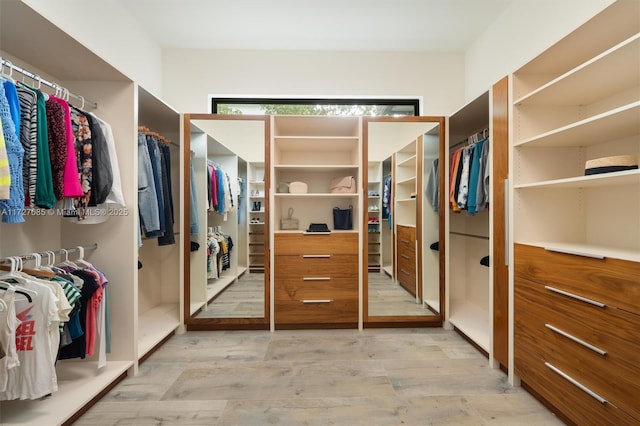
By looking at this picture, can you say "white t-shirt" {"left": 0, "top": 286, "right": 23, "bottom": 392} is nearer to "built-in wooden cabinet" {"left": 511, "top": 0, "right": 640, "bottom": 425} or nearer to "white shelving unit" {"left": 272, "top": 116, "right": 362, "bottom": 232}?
"white shelving unit" {"left": 272, "top": 116, "right": 362, "bottom": 232}

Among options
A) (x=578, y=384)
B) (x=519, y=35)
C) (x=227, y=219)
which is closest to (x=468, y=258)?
(x=578, y=384)

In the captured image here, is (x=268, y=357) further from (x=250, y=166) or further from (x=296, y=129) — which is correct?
(x=296, y=129)

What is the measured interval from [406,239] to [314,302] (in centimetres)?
105

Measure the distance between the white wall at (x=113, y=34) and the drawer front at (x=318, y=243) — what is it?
1.70 metres

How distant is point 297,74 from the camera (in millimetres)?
3174

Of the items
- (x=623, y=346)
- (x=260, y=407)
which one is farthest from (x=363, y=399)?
(x=623, y=346)

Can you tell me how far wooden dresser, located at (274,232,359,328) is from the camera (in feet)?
8.96

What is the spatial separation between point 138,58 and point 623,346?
3873 mm

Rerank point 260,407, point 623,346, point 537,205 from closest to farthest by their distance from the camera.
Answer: point 623,346
point 260,407
point 537,205

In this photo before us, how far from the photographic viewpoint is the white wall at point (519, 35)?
2.03 meters

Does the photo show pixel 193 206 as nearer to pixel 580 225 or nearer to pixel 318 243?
pixel 318 243

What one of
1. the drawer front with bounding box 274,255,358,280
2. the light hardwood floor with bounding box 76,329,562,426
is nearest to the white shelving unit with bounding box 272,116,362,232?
the drawer front with bounding box 274,255,358,280

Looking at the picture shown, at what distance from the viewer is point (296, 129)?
2.92 metres

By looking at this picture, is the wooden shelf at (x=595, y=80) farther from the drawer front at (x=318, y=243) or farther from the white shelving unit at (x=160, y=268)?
the white shelving unit at (x=160, y=268)
